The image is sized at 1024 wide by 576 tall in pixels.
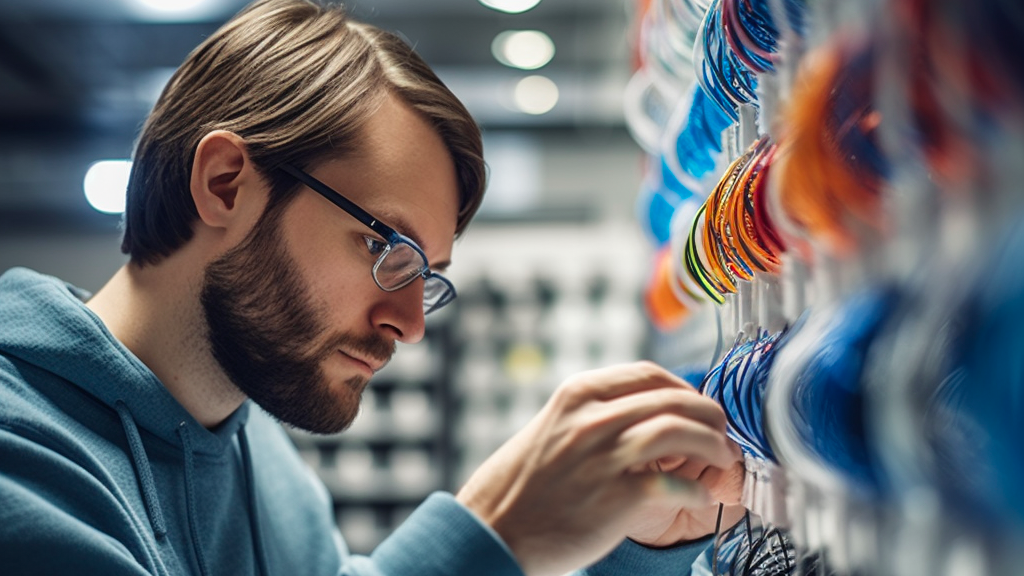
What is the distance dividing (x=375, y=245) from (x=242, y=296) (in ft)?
0.63

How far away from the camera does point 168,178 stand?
3.98 ft

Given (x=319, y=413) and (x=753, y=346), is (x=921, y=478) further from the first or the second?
(x=319, y=413)

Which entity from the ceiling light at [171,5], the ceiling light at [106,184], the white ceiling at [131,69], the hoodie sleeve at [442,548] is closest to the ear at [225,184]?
the hoodie sleeve at [442,548]

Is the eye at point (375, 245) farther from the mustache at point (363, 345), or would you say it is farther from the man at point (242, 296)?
the mustache at point (363, 345)

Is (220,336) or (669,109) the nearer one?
(220,336)

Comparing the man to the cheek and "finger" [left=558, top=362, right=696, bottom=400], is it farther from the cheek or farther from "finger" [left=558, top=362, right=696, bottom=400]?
"finger" [left=558, top=362, right=696, bottom=400]

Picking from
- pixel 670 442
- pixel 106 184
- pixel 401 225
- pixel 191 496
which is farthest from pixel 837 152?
pixel 106 184

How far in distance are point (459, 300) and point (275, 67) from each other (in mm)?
3658

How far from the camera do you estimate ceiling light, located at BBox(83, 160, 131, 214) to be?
6047 millimetres

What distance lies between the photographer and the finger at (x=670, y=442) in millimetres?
662

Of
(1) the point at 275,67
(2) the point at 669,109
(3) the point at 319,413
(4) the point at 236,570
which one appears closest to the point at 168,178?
(1) the point at 275,67

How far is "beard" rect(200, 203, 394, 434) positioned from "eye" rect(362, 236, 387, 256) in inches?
3.7

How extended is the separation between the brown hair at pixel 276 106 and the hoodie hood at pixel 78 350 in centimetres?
16

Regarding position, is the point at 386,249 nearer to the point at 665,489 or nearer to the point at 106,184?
the point at 665,489
